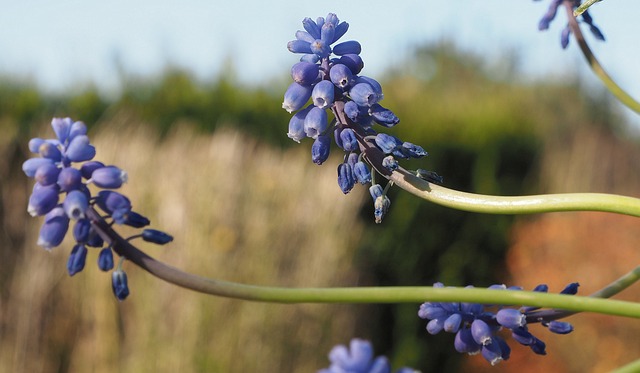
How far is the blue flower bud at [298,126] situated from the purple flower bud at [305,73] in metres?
0.04

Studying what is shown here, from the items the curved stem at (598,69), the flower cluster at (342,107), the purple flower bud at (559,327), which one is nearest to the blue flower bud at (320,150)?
the flower cluster at (342,107)

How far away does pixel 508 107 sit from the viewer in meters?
10.1

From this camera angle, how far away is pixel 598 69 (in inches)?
53.4

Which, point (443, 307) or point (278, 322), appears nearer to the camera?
point (443, 307)

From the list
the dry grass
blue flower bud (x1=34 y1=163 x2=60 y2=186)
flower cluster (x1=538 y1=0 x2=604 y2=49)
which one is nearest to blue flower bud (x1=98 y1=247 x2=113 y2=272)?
blue flower bud (x1=34 y1=163 x2=60 y2=186)

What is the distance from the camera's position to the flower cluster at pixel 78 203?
914 mm

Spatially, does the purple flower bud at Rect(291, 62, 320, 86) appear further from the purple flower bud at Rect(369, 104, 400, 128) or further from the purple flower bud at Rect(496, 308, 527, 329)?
the purple flower bud at Rect(496, 308, 527, 329)

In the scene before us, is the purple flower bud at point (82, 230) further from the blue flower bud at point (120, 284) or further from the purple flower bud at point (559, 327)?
the purple flower bud at point (559, 327)

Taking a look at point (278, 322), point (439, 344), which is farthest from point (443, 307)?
point (439, 344)

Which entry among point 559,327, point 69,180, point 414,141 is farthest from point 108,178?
point 414,141

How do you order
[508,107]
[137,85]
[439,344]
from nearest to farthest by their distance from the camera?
[137,85], [439,344], [508,107]

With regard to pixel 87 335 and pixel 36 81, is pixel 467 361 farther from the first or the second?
pixel 36 81

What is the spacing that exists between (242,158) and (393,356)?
2859 mm

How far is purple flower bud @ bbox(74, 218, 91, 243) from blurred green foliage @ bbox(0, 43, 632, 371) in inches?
203
